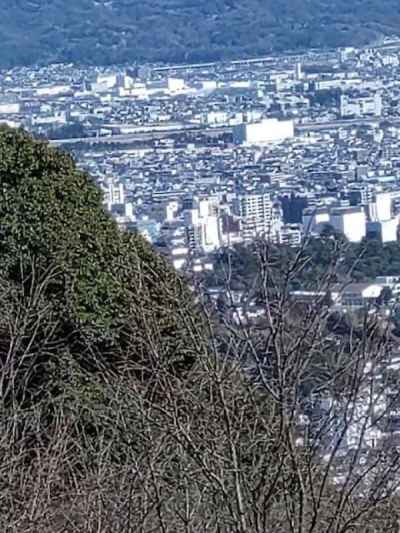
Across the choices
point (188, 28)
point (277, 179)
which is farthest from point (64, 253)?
point (188, 28)

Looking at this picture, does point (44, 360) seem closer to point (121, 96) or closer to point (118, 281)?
point (118, 281)

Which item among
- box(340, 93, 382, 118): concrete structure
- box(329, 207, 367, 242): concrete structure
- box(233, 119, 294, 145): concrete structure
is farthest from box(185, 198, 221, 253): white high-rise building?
box(340, 93, 382, 118): concrete structure

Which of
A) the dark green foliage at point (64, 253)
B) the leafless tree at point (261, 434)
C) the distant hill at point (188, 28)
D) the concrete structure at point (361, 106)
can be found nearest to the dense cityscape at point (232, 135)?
the concrete structure at point (361, 106)

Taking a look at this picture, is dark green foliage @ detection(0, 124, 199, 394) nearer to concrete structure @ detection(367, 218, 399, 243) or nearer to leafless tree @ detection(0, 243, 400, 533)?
leafless tree @ detection(0, 243, 400, 533)

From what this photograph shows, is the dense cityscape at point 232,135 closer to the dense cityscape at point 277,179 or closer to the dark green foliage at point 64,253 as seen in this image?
the dense cityscape at point 277,179

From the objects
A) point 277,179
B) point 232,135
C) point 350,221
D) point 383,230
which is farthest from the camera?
point 232,135

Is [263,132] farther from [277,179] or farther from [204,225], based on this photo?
[204,225]
